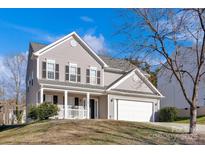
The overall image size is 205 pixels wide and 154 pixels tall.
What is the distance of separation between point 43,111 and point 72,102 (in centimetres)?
460

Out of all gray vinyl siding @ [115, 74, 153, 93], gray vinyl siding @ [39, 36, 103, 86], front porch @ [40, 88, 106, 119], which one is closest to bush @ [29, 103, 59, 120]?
front porch @ [40, 88, 106, 119]

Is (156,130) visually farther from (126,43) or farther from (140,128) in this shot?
(126,43)

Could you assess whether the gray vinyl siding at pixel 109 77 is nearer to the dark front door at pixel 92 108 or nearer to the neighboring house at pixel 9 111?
the dark front door at pixel 92 108

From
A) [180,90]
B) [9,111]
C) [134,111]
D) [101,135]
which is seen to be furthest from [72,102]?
[9,111]

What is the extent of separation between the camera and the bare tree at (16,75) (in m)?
37.5

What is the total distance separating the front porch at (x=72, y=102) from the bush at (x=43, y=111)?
4.76 ft

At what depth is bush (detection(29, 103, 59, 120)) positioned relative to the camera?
23000 mm

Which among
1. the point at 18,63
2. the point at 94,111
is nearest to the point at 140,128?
the point at 94,111

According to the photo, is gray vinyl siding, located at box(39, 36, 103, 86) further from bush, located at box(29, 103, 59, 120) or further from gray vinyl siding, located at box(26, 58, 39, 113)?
bush, located at box(29, 103, 59, 120)

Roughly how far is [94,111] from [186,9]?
48.3 ft

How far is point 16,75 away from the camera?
1502 inches

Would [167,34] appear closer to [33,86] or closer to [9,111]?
[33,86]
